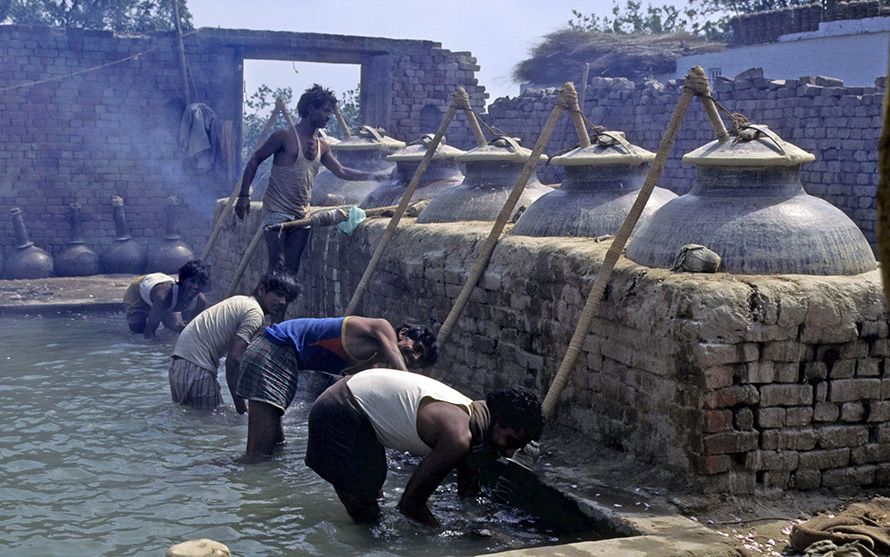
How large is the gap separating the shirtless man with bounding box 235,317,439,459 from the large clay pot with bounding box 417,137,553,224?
7.90ft

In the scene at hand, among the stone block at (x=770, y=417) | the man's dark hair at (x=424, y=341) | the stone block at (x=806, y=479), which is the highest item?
the man's dark hair at (x=424, y=341)

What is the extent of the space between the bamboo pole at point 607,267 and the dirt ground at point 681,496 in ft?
1.00

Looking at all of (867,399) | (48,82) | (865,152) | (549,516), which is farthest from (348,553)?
(48,82)

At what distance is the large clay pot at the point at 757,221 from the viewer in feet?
15.8

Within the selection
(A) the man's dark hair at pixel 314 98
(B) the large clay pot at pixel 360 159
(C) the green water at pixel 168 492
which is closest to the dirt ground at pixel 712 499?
(C) the green water at pixel 168 492

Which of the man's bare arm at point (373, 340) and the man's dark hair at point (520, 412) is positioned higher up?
the man's bare arm at point (373, 340)

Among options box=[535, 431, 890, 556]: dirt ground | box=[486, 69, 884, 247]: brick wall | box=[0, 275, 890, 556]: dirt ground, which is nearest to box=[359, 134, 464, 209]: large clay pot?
box=[486, 69, 884, 247]: brick wall

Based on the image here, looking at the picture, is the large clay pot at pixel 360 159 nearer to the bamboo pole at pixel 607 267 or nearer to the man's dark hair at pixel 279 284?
the man's dark hair at pixel 279 284

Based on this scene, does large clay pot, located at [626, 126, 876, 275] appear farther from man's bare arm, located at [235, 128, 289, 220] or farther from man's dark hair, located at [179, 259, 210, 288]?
man's dark hair, located at [179, 259, 210, 288]

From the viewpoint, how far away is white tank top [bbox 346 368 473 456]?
4.27m

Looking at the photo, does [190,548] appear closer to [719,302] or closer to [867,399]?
[719,302]

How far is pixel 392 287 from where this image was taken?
796cm

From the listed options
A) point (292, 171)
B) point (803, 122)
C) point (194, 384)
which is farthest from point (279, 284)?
point (803, 122)

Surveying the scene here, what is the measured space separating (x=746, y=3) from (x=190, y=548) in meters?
24.6
